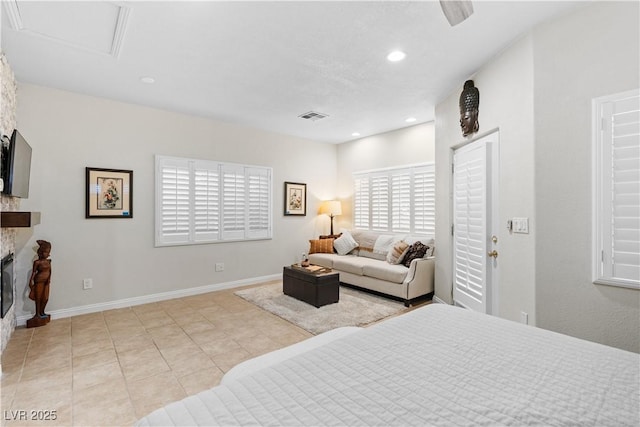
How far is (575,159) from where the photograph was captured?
2.21 m

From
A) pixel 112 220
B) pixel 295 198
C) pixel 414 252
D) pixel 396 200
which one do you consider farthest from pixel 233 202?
pixel 414 252

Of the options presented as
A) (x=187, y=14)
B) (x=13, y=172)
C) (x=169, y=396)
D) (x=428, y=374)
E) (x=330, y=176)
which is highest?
(x=187, y=14)

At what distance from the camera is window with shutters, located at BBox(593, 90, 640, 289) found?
1967 mm

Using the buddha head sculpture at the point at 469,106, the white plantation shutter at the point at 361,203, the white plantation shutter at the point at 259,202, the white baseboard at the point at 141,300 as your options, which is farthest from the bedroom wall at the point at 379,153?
the white baseboard at the point at 141,300

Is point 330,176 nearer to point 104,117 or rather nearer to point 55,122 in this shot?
point 104,117

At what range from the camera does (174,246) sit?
4.57 m

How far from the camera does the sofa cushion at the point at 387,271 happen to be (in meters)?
4.25

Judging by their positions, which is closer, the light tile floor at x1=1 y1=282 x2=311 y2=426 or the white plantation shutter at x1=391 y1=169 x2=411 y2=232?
the light tile floor at x1=1 y1=282 x2=311 y2=426

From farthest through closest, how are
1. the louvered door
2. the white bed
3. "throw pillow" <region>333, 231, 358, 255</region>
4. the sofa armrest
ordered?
1. "throw pillow" <region>333, 231, 358, 255</region>
2. the sofa armrest
3. the louvered door
4. the white bed

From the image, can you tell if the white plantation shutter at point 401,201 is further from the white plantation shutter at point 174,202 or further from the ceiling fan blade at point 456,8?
the ceiling fan blade at point 456,8

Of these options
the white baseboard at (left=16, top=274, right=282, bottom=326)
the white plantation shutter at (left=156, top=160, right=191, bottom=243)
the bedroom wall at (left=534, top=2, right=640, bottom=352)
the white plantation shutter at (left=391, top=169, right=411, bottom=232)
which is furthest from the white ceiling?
the white baseboard at (left=16, top=274, right=282, bottom=326)

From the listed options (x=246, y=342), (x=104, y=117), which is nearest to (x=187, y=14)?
(x=104, y=117)

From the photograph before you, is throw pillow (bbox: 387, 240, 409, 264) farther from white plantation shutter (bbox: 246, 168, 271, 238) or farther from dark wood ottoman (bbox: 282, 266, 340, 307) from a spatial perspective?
white plantation shutter (bbox: 246, 168, 271, 238)

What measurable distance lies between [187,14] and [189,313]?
10.5ft
